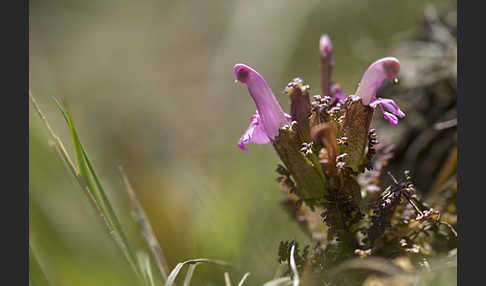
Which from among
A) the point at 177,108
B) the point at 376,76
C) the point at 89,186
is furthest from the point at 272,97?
the point at 177,108

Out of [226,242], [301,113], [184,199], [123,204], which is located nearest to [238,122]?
[184,199]

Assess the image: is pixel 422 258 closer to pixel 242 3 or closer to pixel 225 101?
pixel 225 101

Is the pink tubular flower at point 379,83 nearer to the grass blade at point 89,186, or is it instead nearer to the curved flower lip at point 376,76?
the curved flower lip at point 376,76

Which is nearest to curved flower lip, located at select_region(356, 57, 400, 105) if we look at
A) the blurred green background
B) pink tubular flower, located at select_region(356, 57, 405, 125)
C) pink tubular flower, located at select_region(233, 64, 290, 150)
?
pink tubular flower, located at select_region(356, 57, 405, 125)

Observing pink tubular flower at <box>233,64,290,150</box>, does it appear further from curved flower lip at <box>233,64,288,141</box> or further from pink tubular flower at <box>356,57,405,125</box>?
pink tubular flower at <box>356,57,405,125</box>

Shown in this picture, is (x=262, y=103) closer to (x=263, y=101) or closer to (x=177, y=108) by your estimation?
(x=263, y=101)

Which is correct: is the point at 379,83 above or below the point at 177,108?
below
